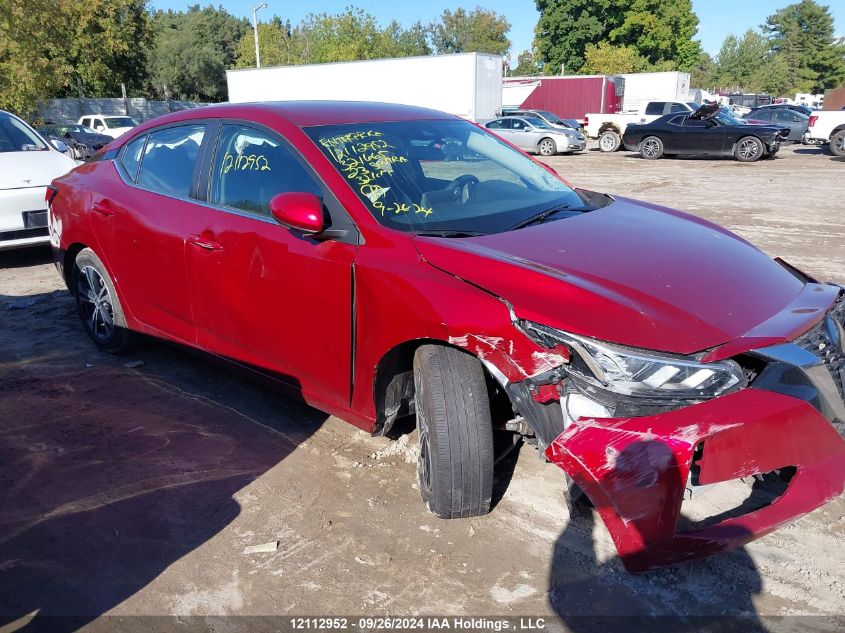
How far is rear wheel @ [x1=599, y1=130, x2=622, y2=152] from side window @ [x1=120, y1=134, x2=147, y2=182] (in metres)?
24.1

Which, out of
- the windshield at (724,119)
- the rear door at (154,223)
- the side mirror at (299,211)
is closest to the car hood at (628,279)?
the side mirror at (299,211)

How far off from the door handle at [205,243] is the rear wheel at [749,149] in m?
19.6

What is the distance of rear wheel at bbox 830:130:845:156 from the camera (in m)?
20.7

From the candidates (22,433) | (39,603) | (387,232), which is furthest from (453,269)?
(22,433)

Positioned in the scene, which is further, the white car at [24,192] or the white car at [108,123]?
the white car at [108,123]

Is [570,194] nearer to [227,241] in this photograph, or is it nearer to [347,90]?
[227,241]

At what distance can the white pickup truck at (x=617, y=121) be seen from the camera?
26.6 m

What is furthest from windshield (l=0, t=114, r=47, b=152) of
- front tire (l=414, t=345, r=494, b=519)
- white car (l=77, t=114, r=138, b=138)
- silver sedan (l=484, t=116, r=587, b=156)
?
white car (l=77, t=114, r=138, b=138)

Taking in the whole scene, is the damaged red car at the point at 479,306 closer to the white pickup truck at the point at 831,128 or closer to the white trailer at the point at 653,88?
the white pickup truck at the point at 831,128

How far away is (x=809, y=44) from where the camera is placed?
87.7m

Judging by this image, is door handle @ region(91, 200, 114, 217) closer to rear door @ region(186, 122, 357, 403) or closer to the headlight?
rear door @ region(186, 122, 357, 403)

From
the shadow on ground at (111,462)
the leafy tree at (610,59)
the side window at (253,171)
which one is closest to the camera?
the shadow on ground at (111,462)

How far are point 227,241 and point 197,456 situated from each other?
1.11m

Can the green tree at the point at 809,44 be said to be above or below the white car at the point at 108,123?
above
